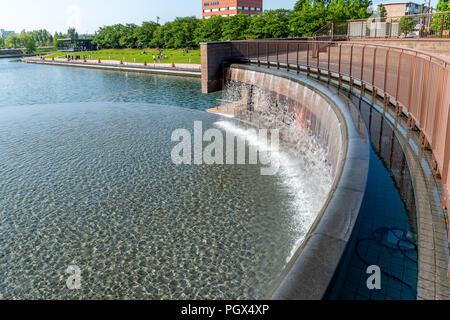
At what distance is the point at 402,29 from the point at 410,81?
17.8m

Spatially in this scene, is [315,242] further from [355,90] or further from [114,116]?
[114,116]

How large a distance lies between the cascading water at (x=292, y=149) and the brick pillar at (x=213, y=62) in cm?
127

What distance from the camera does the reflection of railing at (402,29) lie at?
18.9 meters

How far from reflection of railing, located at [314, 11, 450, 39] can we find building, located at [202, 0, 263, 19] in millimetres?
101849

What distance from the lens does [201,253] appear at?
772 centimetres

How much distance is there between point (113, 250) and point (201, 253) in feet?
6.33

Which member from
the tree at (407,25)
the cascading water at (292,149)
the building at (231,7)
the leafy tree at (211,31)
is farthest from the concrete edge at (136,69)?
the building at (231,7)

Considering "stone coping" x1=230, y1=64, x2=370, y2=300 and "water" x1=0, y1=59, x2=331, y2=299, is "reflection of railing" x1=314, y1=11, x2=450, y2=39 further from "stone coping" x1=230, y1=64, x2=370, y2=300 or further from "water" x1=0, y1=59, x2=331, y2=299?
"stone coping" x1=230, y1=64, x2=370, y2=300

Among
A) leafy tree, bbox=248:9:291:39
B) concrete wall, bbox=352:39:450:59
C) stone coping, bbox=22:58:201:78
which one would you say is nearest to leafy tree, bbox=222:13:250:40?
leafy tree, bbox=248:9:291:39

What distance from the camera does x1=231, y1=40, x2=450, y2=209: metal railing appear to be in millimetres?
4984

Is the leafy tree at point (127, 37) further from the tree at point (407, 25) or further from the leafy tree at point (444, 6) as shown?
the tree at point (407, 25)

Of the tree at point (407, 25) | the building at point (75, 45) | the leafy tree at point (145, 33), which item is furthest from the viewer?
the building at point (75, 45)

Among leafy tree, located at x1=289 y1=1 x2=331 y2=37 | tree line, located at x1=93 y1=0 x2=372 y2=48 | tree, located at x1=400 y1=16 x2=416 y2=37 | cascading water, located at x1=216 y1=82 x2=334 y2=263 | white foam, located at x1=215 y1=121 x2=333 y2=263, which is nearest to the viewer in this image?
white foam, located at x1=215 y1=121 x2=333 y2=263
